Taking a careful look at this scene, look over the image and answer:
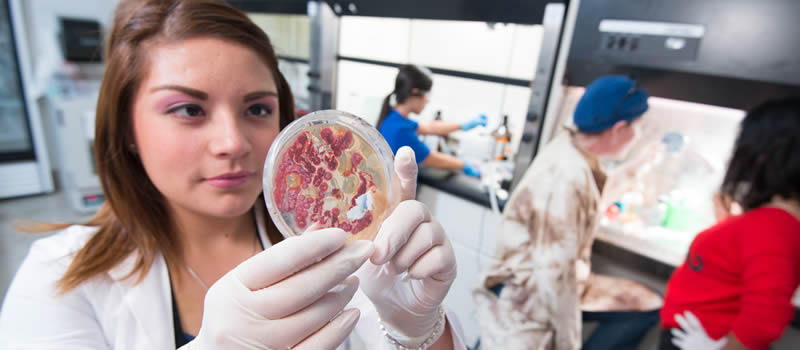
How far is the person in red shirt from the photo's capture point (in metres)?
1.17

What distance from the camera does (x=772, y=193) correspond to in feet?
4.04

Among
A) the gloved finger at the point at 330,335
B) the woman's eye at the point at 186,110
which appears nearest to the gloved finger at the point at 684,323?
the gloved finger at the point at 330,335

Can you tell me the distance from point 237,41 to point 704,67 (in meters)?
1.65

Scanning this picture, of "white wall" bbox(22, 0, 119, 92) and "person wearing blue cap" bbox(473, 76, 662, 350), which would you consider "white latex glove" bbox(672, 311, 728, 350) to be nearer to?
"person wearing blue cap" bbox(473, 76, 662, 350)

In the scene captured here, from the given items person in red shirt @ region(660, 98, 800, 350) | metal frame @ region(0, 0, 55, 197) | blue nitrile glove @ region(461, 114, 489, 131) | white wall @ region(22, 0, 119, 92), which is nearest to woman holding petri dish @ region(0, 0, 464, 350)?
person in red shirt @ region(660, 98, 800, 350)

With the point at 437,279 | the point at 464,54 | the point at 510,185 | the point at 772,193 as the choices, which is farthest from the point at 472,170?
the point at 437,279

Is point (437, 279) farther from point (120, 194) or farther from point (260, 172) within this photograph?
point (120, 194)

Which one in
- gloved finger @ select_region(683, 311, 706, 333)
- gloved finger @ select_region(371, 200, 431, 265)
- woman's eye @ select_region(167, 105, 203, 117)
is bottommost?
gloved finger @ select_region(683, 311, 706, 333)

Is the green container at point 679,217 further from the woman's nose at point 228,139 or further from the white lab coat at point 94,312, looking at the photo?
the woman's nose at point 228,139

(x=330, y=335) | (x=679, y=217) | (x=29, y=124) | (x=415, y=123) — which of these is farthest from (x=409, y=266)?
(x=29, y=124)

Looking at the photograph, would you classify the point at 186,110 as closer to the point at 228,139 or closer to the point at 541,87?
the point at 228,139

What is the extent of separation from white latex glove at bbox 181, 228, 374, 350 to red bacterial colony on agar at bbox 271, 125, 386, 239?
64 millimetres

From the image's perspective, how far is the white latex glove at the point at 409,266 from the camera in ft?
1.94

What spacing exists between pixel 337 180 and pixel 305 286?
18cm
